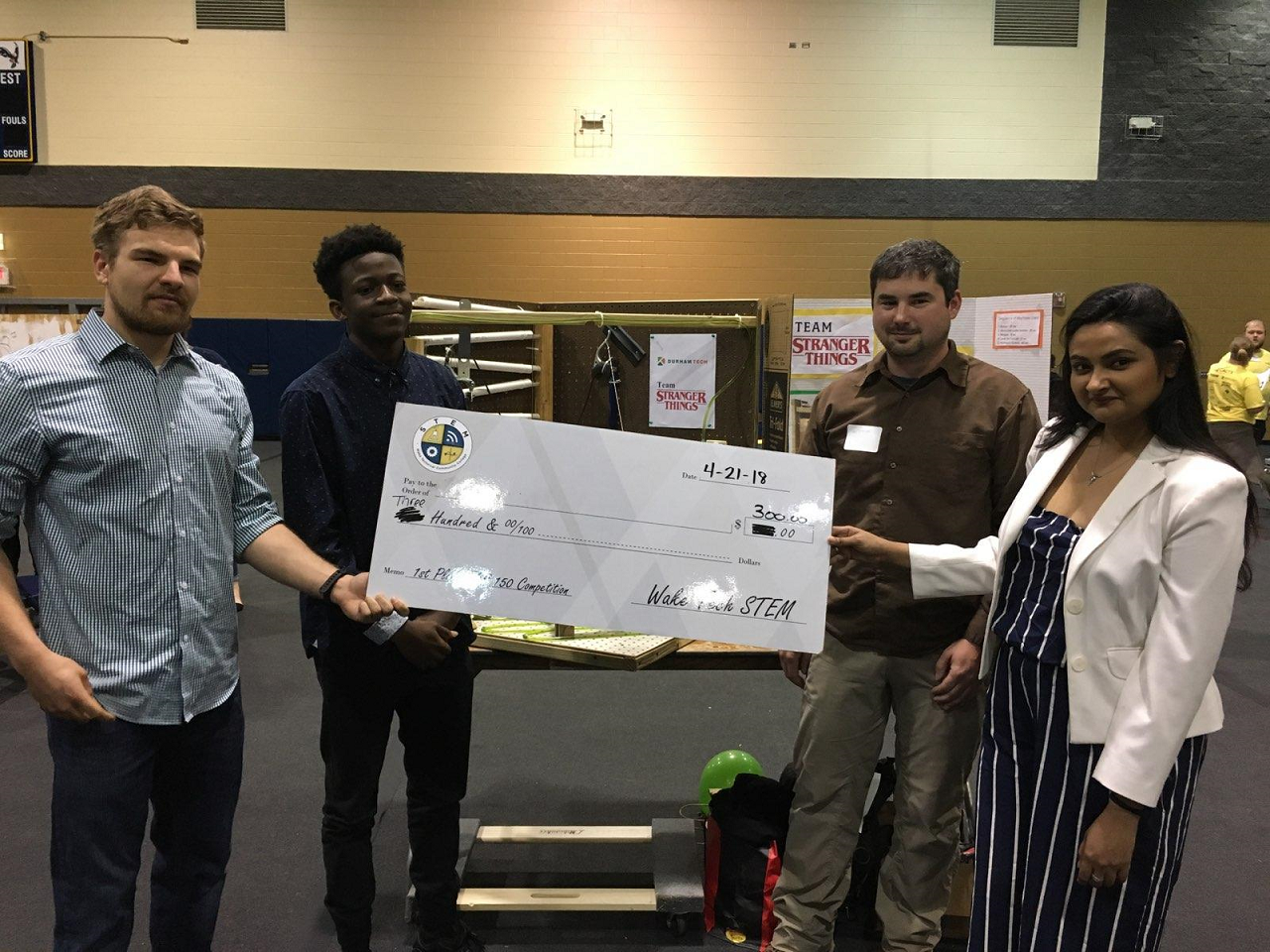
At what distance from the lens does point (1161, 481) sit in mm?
1270

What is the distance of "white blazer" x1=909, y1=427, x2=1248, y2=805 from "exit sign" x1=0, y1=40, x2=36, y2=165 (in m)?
9.49

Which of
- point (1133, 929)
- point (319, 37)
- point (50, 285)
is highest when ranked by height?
point (319, 37)

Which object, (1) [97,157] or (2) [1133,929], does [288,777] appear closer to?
(2) [1133,929]

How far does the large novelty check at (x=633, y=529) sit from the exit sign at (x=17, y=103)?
8.56m

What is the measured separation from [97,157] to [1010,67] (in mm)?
8345

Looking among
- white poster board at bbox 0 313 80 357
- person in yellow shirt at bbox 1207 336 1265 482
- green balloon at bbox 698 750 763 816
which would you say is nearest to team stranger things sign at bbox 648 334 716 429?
green balloon at bbox 698 750 763 816

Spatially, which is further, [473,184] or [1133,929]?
[473,184]

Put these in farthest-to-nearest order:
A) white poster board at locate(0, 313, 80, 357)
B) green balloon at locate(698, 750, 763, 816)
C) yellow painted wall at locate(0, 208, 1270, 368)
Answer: yellow painted wall at locate(0, 208, 1270, 368), white poster board at locate(0, 313, 80, 357), green balloon at locate(698, 750, 763, 816)

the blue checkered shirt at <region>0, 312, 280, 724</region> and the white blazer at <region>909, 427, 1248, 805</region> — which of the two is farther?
the blue checkered shirt at <region>0, 312, 280, 724</region>

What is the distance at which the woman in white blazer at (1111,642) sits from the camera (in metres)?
1.23

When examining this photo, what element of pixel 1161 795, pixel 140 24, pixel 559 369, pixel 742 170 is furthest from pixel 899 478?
pixel 140 24

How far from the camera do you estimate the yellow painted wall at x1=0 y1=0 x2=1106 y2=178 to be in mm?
7762

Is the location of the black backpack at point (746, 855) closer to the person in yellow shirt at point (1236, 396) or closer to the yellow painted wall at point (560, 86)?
the person in yellow shirt at point (1236, 396)

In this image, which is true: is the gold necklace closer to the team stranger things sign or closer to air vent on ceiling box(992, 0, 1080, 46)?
the team stranger things sign
